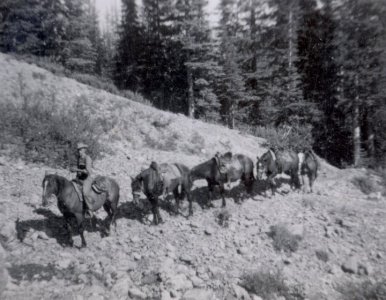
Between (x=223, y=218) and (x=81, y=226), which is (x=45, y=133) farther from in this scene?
(x=223, y=218)

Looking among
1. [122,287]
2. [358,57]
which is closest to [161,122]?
[358,57]

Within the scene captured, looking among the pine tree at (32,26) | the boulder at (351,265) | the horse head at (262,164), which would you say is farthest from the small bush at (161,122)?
the pine tree at (32,26)

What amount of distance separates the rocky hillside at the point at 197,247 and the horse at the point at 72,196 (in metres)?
0.70

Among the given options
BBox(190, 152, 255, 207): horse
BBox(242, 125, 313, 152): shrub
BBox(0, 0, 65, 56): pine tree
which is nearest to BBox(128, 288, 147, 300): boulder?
BBox(190, 152, 255, 207): horse

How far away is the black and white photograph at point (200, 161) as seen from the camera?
692 centimetres

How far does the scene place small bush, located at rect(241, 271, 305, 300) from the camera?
20.9 ft

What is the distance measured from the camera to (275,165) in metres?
12.0

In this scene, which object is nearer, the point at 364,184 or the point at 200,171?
the point at 200,171

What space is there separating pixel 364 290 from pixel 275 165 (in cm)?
599

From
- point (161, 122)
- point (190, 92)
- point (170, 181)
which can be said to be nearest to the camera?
point (170, 181)

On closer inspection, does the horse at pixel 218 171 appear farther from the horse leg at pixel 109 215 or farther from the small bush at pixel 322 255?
the small bush at pixel 322 255

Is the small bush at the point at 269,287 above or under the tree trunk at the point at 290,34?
under

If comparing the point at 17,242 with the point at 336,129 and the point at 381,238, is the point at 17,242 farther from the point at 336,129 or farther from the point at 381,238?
the point at 336,129

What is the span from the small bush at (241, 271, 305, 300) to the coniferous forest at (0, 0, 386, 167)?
15.7 meters
